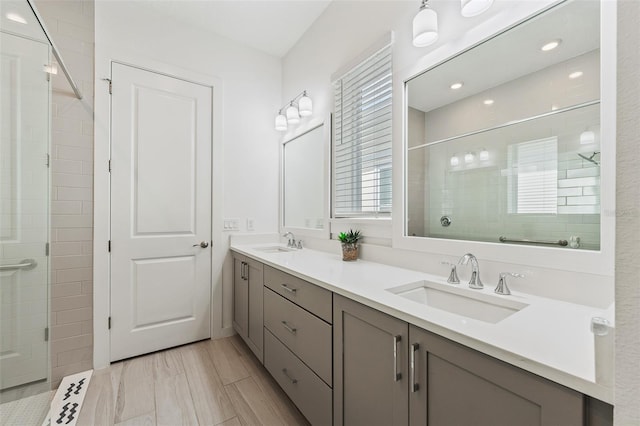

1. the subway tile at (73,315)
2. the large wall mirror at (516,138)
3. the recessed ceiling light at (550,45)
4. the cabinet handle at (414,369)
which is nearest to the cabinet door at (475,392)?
the cabinet handle at (414,369)

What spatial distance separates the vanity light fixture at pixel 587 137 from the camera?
931 mm

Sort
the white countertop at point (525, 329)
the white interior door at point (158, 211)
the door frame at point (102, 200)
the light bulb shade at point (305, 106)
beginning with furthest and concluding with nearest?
the light bulb shade at point (305, 106) < the white interior door at point (158, 211) < the door frame at point (102, 200) < the white countertop at point (525, 329)

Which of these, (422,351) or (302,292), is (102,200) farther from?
(422,351)

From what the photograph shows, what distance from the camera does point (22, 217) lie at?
1274 millimetres

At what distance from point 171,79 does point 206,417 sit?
2573mm

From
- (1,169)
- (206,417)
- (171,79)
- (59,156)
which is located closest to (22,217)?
(1,169)

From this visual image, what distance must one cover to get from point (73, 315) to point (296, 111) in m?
2.38

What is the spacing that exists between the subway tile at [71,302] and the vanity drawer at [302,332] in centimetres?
140

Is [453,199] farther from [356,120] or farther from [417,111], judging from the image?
[356,120]

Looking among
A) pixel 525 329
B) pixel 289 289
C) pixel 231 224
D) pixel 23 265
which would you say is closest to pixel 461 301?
pixel 525 329

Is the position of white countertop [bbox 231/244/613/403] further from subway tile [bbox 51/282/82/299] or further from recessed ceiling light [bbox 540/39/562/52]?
subway tile [bbox 51/282/82/299]

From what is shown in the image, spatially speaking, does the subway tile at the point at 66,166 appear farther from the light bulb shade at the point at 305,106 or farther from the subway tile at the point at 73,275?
the light bulb shade at the point at 305,106

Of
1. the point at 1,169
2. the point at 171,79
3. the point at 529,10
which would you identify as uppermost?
the point at 171,79

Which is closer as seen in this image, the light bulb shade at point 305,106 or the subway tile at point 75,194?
the subway tile at point 75,194
